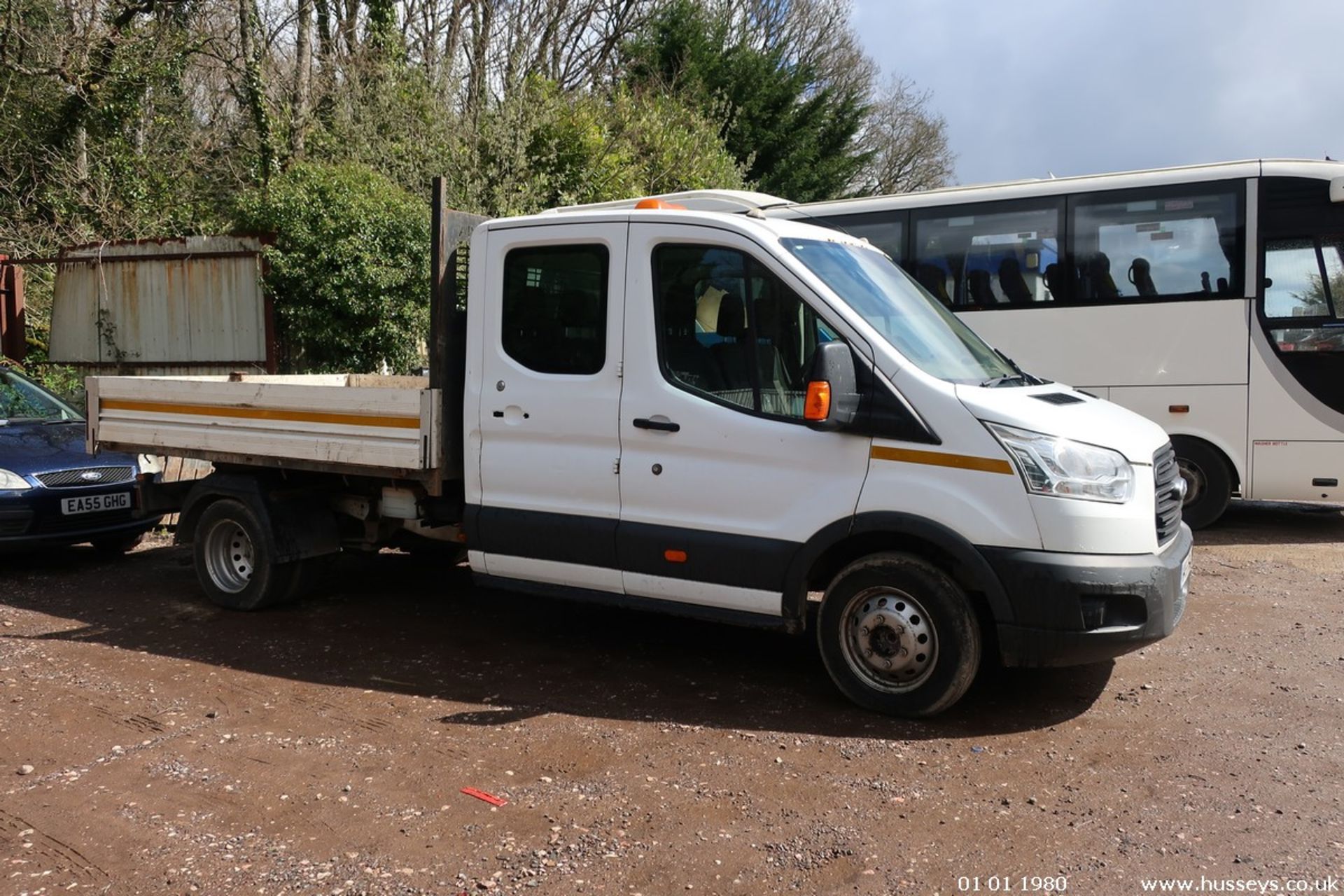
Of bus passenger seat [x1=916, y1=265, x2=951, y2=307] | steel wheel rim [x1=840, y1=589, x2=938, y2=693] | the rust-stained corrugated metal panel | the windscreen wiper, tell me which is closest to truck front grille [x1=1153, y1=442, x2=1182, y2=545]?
the windscreen wiper

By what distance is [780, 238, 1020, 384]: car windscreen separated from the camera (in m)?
5.10

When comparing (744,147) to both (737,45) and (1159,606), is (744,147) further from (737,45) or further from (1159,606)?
(1159,606)

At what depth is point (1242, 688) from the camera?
5.42 meters

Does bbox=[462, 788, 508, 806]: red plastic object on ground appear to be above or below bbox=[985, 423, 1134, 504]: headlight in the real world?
below

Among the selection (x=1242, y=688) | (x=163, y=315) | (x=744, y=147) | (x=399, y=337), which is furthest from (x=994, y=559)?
(x=744, y=147)

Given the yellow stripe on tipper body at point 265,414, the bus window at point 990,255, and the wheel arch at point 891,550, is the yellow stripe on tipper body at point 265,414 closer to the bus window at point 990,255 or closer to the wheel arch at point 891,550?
the wheel arch at point 891,550

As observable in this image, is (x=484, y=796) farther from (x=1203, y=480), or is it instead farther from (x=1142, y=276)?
(x=1142, y=276)

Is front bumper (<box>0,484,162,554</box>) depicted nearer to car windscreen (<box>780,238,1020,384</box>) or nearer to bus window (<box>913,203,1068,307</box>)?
car windscreen (<box>780,238,1020,384</box>)

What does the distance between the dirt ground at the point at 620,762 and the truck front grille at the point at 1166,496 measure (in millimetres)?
864

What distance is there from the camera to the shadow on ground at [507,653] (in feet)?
Answer: 16.9

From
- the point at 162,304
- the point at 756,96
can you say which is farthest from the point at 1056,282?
the point at 756,96

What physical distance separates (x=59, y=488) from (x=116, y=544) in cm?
113

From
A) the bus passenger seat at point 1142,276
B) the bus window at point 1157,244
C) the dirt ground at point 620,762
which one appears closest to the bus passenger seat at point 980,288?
the bus window at point 1157,244

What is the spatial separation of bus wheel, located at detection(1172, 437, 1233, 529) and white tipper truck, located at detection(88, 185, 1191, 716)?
5188 millimetres
